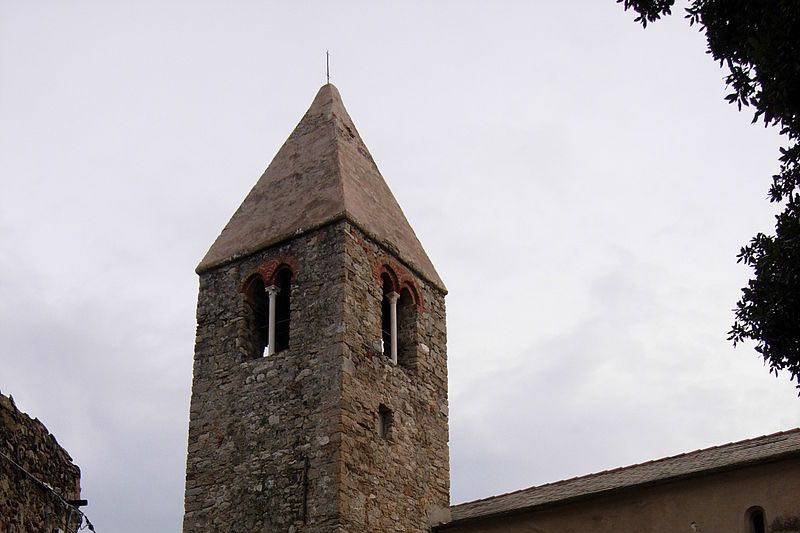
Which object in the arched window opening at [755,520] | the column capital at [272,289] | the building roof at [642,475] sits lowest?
the arched window opening at [755,520]

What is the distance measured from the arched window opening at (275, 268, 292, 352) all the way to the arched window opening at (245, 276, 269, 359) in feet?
1.03

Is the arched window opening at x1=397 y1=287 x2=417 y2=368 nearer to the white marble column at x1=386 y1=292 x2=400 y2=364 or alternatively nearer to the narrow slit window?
the white marble column at x1=386 y1=292 x2=400 y2=364

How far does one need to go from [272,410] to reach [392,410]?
68.8 inches

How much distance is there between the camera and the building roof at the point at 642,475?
42.4 ft

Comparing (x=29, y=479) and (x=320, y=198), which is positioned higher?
(x=320, y=198)

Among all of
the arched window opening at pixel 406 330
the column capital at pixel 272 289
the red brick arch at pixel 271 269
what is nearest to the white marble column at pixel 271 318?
the column capital at pixel 272 289

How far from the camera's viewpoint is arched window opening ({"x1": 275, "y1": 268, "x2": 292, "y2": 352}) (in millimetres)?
16562

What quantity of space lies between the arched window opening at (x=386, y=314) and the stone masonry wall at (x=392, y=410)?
0.78 ft

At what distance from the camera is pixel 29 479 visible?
7117mm

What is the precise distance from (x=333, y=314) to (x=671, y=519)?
213 inches

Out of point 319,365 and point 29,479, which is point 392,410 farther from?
point 29,479

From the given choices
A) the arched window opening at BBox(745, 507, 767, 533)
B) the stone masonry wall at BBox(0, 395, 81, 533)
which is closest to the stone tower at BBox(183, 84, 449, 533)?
the arched window opening at BBox(745, 507, 767, 533)

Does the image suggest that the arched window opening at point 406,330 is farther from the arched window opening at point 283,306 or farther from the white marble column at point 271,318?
the white marble column at point 271,318

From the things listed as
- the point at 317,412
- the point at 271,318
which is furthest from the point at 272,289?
the point at 317,412
